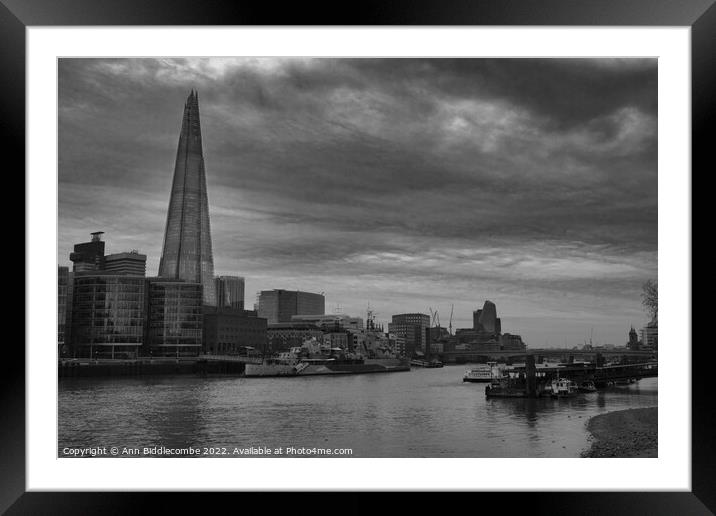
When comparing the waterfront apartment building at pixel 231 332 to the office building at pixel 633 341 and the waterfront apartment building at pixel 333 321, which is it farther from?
the office building at pixel 633 341

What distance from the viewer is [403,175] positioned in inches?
224

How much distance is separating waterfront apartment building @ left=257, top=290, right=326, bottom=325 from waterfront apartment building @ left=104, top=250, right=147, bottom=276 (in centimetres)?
154

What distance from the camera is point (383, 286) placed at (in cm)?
623

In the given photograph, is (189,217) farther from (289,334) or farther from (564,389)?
(564,389)

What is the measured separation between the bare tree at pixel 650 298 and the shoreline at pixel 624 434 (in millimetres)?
800

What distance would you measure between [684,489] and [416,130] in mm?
3428

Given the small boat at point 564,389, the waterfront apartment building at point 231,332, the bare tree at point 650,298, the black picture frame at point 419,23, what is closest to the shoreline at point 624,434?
the bare tree at point 650,298

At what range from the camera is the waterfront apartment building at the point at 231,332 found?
7.77 metres

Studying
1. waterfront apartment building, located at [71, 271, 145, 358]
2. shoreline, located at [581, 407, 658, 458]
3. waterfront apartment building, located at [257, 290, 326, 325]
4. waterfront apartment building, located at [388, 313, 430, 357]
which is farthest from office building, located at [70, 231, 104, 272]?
shoreline, located at [581, 407, 658, 458]

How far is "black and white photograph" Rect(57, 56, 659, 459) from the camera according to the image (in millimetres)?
5027

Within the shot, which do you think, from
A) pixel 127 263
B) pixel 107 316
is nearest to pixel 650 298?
pixel 127 263

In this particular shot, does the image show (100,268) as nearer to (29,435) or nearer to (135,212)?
(135,212)

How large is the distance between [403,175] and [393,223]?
52 cm

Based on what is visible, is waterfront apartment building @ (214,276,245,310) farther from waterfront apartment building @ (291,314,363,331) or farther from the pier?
the pier
